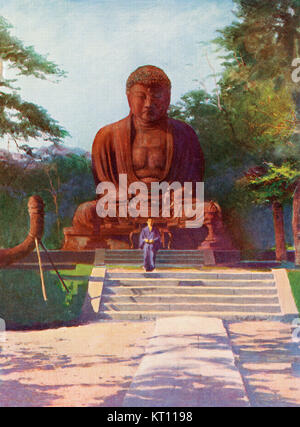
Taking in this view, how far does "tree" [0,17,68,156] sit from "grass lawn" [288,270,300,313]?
5.51 meters

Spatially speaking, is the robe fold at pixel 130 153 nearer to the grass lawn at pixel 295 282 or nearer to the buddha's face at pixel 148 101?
the buddha's face at pixel 148 101

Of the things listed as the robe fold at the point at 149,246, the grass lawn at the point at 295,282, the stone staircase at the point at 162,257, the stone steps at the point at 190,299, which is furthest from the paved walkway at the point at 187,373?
the stone staircase at the point at 162,257

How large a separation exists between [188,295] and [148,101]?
4.97 metres

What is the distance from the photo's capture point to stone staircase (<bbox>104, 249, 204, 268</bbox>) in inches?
424

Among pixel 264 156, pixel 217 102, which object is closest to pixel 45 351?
pixel 264 156

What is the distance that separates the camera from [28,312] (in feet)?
27.3

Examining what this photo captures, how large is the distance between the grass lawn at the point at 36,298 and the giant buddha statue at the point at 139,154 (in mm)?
2023

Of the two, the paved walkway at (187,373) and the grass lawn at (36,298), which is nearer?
the paved walkway at (187,373)

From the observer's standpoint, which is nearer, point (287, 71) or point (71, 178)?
A: point (287, 71)

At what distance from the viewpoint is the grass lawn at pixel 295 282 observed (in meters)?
8.70

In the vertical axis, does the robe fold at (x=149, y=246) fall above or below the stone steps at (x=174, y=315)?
above

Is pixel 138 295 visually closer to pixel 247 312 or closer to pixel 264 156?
pixel 247 312

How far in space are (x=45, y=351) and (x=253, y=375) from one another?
2.54m
